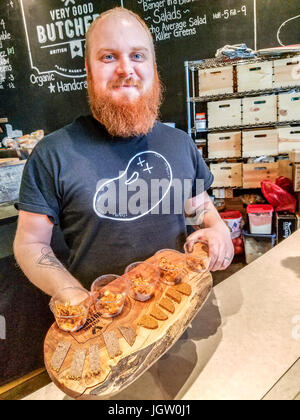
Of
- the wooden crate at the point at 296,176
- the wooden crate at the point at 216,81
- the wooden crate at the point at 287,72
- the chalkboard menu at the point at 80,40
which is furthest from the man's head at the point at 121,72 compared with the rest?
the chalkboard menu at the point at 80,40

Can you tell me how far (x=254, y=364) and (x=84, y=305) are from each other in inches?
19.4

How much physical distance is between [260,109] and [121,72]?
2703 mm

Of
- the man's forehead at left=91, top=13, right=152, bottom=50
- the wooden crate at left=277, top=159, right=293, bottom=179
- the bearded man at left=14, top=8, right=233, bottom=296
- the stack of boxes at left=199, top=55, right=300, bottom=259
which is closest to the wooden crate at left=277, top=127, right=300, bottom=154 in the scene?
the stack of boxes at left=199, top=55, right=300, bottom=259

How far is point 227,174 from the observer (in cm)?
367

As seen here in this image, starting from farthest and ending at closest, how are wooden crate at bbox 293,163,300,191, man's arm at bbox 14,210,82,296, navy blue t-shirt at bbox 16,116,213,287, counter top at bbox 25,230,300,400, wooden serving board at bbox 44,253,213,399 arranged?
wooden crate at bbox 293,163,300,191
navy blue t-shirt at bbox 16,116,213,287
man's arm at bbox 14,210,82,296
counter top at bbox 25,230,300,400
wooden serving board at bbox 44,253,213,399

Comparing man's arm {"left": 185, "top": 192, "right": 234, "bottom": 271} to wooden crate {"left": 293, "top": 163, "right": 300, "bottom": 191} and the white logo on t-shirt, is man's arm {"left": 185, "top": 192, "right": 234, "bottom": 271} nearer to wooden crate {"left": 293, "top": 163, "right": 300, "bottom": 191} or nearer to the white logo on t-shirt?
the white logo on t-shirt

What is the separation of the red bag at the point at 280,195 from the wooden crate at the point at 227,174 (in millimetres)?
365

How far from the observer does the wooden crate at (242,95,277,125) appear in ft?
10.8

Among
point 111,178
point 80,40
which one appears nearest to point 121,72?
point 111,178

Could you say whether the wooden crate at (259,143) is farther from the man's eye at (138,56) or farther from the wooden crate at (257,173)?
the man's eye at (138,56)

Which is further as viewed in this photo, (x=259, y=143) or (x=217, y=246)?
(x=259, y=143)

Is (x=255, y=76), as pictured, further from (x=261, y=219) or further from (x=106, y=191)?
(x=106, y=191)

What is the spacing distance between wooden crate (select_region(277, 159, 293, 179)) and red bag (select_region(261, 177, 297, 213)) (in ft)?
0.34

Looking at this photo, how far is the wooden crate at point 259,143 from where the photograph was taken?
3.39m
